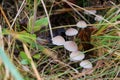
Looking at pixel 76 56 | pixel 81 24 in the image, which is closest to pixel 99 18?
pixel 81 24

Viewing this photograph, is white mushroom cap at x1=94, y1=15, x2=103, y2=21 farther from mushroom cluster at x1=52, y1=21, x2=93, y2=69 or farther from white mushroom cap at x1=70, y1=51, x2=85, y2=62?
white mushroom cap at x1=70, y1=51, x2=85, y2=62

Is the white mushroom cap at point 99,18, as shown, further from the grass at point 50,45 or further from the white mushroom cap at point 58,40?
the white mushroom cap at point 58,40

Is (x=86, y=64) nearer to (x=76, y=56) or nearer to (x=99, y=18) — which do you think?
(x=76, y=56)

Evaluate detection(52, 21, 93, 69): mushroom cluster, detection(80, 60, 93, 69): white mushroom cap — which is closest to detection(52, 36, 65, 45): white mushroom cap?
detection(52, 21, 93, 69): mushroom cluster

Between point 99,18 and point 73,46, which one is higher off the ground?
point 99,18

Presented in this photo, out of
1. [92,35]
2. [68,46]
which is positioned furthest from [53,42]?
[92,35]

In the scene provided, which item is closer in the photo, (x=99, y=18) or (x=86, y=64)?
(x=86, y=64)

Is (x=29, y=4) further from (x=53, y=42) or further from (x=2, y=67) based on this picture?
(x=2, y=67)
